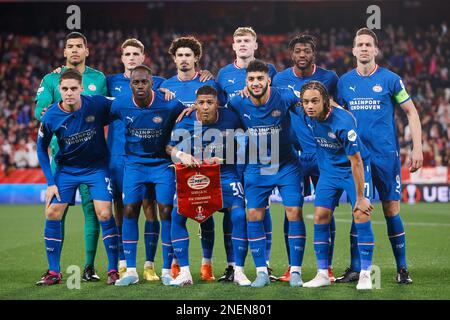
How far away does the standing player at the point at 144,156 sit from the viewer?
751 cm

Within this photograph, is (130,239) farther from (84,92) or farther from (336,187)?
(336,187)

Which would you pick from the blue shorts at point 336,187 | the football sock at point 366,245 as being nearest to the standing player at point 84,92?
the blue shorts at point 336,187

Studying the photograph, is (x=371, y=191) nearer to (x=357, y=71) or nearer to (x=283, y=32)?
(x=357, y=71)

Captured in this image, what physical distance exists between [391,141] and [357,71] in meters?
0.78

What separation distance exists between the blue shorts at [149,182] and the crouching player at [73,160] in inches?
9.6

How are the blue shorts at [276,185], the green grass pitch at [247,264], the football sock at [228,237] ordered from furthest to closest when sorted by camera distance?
the football sock at [228,237], the blue shorts at [276,185], the green grass pitch at [247,264]

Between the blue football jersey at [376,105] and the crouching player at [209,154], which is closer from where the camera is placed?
the crouching player at [209,154]

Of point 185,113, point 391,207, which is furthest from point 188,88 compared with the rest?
point 391,207

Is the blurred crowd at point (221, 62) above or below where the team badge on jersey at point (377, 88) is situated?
above

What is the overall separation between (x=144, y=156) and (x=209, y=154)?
0.63 meters

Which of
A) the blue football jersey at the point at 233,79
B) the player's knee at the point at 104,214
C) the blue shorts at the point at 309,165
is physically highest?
the blue football jersey at the point at 233,79

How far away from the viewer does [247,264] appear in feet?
30.1

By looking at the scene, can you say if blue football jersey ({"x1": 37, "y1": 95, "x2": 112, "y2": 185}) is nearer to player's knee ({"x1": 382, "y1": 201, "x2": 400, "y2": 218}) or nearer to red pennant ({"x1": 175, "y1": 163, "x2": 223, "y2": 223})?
red pennant ({"x1": 175, "y1": 163, "x2": 223, "y2": 223})

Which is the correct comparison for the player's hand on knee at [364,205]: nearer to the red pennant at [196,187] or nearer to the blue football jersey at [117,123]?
the red pennant at [196,187]
